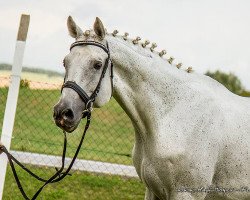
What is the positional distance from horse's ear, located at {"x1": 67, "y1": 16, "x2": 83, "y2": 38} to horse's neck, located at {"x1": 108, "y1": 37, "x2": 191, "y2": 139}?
24cm

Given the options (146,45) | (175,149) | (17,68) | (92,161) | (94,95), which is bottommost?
(92,161)

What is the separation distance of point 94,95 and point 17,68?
181 centimetres

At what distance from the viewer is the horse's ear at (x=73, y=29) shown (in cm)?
394

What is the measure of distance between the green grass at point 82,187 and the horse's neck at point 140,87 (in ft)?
12.5

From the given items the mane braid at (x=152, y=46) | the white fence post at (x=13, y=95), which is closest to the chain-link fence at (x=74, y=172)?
the white fence post at (x=13, y=95)

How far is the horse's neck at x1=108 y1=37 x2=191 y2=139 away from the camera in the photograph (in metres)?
3.99

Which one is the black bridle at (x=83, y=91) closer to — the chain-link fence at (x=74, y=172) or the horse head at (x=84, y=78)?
the horse head at (x=84, y=78)

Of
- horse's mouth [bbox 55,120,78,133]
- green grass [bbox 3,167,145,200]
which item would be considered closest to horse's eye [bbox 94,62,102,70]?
horse's mouth [bbox 55,120,78,133]

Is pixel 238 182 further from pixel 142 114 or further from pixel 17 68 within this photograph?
pixel 17 68

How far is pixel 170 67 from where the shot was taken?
4.20 m

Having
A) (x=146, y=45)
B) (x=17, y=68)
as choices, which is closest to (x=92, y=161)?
(x=17, y=68)

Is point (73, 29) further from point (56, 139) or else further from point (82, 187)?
point (56, 139)

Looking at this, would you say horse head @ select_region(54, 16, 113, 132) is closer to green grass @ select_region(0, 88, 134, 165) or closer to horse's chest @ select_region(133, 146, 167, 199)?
horse's chest @ select_region(133, 146, 167, 199)

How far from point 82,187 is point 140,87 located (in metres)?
4.55
